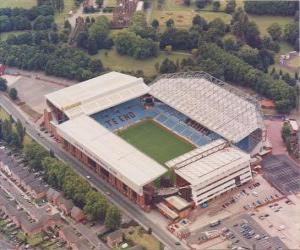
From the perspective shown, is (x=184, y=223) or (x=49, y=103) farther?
(x=49, y=103)

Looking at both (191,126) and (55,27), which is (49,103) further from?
(55,27)

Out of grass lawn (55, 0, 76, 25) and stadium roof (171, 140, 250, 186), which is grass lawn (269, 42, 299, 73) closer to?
stadium roof (171, 140, 250, 186)

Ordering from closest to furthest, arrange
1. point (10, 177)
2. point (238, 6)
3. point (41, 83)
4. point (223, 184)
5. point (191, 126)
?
point (223, 184) → point (10, 177) → point (191, 126) → point (41, 83) → point (238, 6)

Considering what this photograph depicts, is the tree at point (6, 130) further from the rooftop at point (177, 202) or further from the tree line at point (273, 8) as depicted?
the tree line at point (273, 8)

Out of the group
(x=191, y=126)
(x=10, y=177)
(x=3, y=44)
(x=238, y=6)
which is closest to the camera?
(x=10, y=177)

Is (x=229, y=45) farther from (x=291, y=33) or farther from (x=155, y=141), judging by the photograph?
(x=155, y=141)

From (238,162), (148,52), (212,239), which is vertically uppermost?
(148,52)

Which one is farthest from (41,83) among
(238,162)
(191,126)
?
(238,162)

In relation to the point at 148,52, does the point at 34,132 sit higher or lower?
lower
